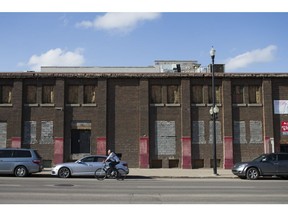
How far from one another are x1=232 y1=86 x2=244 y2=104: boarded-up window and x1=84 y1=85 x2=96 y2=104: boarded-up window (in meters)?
11.1

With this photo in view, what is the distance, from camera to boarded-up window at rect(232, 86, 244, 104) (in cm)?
3219

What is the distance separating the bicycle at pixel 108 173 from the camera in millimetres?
21188

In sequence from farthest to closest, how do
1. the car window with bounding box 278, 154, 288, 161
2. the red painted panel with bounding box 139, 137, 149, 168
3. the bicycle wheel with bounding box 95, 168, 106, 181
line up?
1. the red painted panel with bounding box 139, 137, 149, 168
2. the car window with bounding box 278, 154, 288, 161
3. the bicycle wheel with bounding box 95, 168, 106, 181

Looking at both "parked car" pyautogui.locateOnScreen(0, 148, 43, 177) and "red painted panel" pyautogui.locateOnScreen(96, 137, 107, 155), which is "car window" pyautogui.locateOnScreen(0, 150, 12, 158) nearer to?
"parked car" pyautogui.locateOnScreen(0, 148, 43, 177)

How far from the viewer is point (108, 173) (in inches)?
834

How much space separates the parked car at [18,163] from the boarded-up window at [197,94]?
46.5 ft

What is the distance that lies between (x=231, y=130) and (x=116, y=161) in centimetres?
1320

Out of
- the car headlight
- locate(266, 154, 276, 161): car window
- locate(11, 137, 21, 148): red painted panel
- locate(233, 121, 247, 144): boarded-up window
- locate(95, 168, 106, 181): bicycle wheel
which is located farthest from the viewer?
locate(233, 121, 247, 144): boarded-up window

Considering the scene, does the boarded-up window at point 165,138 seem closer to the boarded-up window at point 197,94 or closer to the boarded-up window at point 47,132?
the boarded-up window at point 197,94

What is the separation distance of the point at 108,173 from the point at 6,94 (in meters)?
14.6

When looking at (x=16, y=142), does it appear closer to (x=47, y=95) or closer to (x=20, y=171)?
(x=47, y=95)

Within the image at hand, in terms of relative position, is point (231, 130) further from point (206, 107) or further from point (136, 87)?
point (136, 87)

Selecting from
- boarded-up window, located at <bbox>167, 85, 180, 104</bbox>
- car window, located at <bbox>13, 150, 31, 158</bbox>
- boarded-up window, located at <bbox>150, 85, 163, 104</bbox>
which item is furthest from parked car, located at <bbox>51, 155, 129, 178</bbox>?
boarded-up window, located at <bbox>167, 85, 180, 104</bbox>

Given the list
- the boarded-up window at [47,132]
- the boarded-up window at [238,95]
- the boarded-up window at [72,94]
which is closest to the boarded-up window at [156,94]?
the boarded-up window at [238,95]
